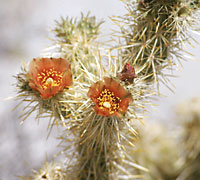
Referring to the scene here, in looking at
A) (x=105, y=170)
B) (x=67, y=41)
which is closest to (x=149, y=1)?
(x=67, y=41)

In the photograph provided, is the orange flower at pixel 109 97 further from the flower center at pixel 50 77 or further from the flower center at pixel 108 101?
the flower center at pixel 50 77

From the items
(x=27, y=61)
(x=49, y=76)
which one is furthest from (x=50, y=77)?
(x=27, y=61)

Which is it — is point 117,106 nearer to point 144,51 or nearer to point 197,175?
point 144,51

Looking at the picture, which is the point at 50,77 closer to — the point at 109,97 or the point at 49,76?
the point at 49,76

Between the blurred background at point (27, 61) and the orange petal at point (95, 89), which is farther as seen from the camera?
the blurred background at point (27, 61)

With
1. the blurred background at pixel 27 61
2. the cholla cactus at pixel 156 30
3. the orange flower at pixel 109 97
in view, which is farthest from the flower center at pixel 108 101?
the blurred background at pixel 27 61

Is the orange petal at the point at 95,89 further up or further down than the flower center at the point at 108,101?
further up
